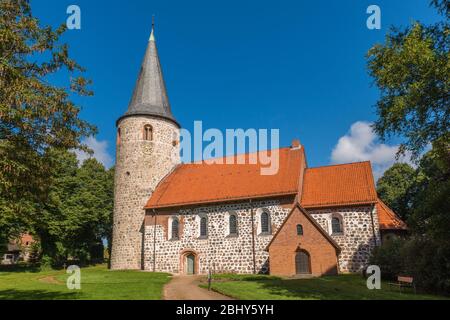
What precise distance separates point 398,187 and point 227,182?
19.6 metres

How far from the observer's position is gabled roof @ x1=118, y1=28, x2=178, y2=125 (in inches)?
1239

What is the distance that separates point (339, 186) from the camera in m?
25.0

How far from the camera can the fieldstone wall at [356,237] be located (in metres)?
21.9

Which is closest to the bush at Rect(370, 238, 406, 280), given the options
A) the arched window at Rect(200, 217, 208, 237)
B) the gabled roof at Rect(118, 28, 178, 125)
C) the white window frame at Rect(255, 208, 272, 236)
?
the white window frame at Rect(255, 208, 272, 236)

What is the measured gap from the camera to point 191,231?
87.7ft

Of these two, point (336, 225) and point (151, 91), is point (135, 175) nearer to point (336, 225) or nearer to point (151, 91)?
point (151, 91)

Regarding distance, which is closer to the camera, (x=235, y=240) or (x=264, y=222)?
(x=264, y=222)

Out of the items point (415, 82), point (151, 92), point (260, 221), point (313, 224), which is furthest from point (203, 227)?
point (415, 82)

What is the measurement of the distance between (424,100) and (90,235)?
32.2 metres

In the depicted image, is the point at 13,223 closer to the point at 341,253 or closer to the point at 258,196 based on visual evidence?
the point at 258,196
